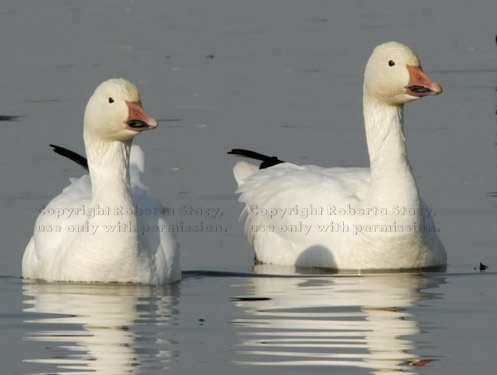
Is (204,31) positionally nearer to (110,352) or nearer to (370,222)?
(370,222)

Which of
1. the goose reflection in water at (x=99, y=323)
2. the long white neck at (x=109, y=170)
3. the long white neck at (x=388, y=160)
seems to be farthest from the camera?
the long white neck at (x=388, y=160)

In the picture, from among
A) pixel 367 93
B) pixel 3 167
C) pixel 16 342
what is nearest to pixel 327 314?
pixel 16 342

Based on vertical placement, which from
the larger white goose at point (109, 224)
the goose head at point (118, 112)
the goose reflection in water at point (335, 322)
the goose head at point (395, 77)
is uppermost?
the goose head at point (395, 77)

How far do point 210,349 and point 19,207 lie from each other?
5115 mm

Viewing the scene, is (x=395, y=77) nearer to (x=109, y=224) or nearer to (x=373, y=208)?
(x=373, y=208)

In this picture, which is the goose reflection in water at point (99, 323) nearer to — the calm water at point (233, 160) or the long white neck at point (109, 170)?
the calm water at point (233, 160)

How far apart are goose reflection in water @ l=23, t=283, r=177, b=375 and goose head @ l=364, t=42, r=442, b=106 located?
9.13 feet

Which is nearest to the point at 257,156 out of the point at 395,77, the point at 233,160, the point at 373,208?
the point at 233,160

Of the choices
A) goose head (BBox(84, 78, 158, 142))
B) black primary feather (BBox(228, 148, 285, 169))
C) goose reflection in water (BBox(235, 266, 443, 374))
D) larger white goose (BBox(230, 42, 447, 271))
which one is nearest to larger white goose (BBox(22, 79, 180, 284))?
goose head (BBox(84, 78, 158, 142))

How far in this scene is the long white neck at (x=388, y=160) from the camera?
12.5 meters

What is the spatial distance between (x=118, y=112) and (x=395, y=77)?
262 cm

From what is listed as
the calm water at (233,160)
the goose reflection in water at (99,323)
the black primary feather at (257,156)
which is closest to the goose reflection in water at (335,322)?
the calm water at (233,160)

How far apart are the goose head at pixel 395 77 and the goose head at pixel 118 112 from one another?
2.41m

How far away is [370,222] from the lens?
12.5 m
